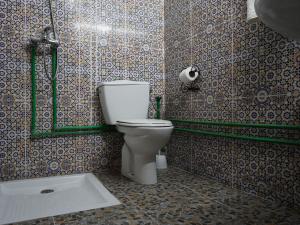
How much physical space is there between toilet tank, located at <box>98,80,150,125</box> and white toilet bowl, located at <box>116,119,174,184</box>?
17 cm

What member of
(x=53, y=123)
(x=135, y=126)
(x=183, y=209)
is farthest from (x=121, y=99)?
(x=183, y=209)

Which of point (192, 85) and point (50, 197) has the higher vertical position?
point (192, 85)

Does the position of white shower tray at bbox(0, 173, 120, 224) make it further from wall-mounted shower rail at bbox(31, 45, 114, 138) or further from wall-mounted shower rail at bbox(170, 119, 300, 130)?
wall-mounted shower rail at bbox(170, 119, 300, 130)

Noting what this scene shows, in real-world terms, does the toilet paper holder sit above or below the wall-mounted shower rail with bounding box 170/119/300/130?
→ above

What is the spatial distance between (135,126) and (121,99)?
0.40 m

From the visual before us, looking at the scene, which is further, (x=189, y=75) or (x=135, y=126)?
(x=189, y=75)

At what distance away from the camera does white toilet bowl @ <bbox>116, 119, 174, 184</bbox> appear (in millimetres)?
1562

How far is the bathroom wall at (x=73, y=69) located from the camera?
180 centimetres

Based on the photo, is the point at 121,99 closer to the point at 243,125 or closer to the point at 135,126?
the point at 135,126

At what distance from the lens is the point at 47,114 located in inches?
74.5

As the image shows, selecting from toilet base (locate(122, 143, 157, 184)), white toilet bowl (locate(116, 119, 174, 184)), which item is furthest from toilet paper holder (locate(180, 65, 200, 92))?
toilet base (locate(122, 143, 157, 184))

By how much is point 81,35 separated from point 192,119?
1.10 meters

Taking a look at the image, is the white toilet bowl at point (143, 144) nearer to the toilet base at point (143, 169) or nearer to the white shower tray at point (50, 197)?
the toilet base at point (143, 169)

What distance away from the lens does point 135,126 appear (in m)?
1.61
